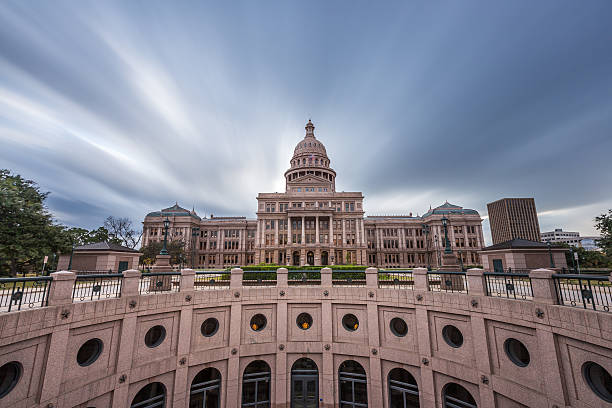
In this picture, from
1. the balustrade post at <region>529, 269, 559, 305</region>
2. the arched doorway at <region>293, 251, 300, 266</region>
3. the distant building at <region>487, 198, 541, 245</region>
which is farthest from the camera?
the distant building at <region>487, 198, 541, 245</region>

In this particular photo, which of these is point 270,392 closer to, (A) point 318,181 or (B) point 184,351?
(B) point 184,351

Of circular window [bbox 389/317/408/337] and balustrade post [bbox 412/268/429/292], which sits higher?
balustrade post [bbox 412/268/429/292]

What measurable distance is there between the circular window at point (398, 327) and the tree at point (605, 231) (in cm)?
2504

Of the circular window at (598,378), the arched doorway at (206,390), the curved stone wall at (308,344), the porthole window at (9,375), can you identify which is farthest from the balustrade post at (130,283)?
the circular window at (598,378)

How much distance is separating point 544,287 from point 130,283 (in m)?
17.7

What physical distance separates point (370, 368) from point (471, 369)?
5.06m

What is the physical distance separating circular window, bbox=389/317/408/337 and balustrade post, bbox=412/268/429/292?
219 cm

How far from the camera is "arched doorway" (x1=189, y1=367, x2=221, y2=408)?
13.1m

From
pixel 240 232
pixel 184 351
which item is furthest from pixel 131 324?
pixel 240 232

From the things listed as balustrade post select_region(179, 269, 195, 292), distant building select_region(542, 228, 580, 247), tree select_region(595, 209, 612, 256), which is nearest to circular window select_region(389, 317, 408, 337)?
balustrade post select_region(179, 269, 195, 292)

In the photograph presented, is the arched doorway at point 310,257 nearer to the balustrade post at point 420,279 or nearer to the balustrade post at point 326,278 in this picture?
the balustrade post at point 326,278

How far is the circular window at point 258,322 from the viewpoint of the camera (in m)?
14.9

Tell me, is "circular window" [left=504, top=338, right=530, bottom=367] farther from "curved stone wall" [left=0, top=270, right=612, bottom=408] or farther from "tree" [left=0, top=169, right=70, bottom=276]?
"tree" [left=0, top=169, right=70, bottom=276]

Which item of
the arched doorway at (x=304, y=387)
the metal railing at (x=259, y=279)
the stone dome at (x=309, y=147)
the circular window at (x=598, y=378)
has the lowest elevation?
the arched doorway at (x=304, y=387)
